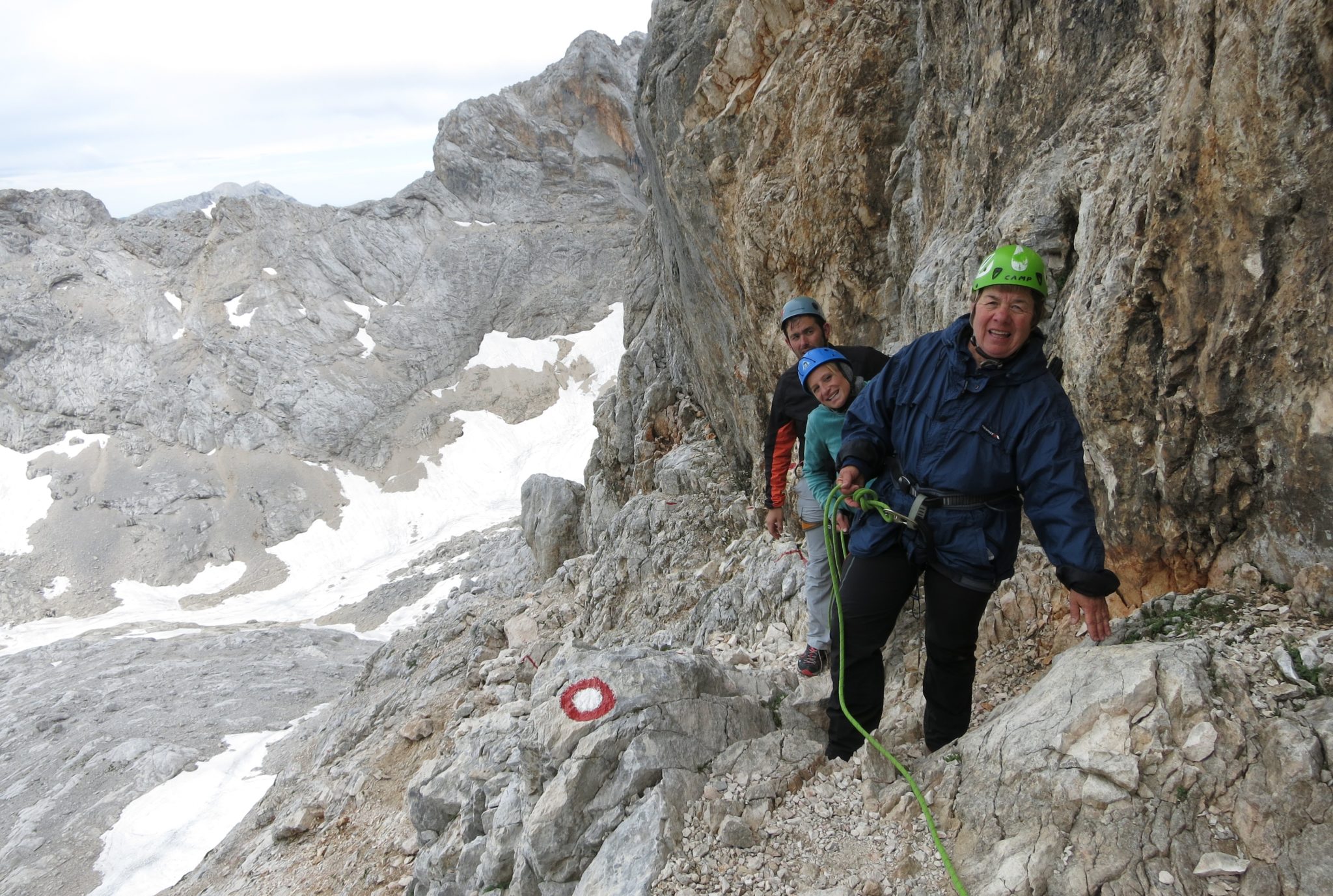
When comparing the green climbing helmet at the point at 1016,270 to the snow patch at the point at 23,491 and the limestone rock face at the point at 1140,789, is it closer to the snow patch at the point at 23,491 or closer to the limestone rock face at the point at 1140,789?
the limestone rock face at the point at 1140,789

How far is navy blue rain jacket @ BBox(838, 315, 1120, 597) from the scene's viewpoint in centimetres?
390

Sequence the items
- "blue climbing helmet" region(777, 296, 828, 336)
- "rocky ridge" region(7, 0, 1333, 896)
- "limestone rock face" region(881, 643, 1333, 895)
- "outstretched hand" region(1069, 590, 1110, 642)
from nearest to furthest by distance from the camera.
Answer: "limestone rock face" region(881, 643, 1333, 895) → "rocky ridge" region(7, 0, 1333, 896) → "outstretched hand" region(1069, 590, 1110, 642) → "blue climbing helmet" region(777, 296, 828, 336)

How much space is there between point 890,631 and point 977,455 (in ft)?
4.20

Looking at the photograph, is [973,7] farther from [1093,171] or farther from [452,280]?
[452,280]

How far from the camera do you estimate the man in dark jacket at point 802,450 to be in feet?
20.6

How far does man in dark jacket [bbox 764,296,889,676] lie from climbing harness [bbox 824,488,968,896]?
123cm

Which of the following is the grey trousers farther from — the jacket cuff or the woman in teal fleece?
the jacket cuff

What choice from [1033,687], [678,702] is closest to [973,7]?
[1033,687]

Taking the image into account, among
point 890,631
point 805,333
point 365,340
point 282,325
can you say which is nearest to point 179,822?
point 805,333

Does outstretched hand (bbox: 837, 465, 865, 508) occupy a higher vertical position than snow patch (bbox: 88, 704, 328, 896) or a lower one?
higher

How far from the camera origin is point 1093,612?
4.04 metres

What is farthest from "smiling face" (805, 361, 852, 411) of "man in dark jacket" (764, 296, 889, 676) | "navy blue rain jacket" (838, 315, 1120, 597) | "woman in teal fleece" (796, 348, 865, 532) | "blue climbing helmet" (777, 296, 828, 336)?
"blue climbing helmet" (777, 296, 828, 336)

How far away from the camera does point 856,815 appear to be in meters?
4.49

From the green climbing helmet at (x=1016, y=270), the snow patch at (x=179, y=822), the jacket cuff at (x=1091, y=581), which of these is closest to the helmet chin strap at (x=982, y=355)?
the green climbing helmet at (x=1016, y=270)
